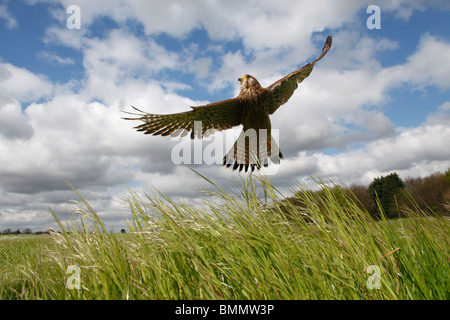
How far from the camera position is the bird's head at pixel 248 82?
7.22m

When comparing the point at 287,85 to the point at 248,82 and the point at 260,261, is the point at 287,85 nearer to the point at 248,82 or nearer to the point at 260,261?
the point at 248,82

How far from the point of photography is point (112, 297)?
216 centimetres

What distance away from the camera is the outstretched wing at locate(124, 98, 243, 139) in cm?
703

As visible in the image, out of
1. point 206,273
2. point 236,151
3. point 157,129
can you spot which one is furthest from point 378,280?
point 157,129

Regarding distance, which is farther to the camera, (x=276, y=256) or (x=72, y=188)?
(x=72, y=188)

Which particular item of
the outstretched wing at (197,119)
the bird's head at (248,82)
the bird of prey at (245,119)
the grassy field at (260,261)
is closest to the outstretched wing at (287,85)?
the bird of prey at (245,119)

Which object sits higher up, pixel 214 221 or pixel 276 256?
pixel 214 221

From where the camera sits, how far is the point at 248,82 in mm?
7270

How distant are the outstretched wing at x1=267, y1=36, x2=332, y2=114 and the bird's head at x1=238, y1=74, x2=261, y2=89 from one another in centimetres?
37

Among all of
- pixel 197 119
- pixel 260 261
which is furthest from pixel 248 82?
pixel 260 261

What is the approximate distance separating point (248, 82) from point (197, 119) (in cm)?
144

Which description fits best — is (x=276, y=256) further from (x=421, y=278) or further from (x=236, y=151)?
(x=236, y=151)
